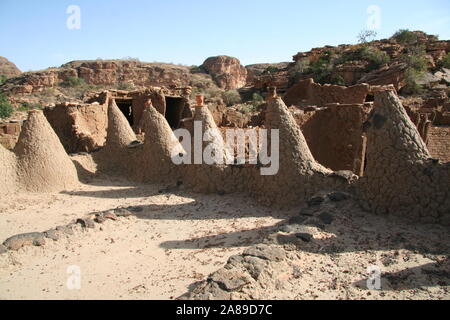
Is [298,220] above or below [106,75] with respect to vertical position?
below

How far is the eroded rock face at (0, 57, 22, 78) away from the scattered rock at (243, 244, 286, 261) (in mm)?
47700

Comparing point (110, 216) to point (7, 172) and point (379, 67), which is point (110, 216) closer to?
point (7, 172)

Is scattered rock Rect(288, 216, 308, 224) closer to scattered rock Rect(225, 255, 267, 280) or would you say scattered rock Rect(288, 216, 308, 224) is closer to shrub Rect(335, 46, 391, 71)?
scattered rock Rect(225, 255, 267, 280)

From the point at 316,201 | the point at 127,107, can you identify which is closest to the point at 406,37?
the point at 127,107

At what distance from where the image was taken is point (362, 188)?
5527mm

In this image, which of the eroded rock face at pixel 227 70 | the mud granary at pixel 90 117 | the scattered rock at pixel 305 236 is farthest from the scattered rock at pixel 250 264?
the eroded rock face at pixel 227 70

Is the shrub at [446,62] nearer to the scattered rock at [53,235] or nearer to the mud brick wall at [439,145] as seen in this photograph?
the mud brick wall at [439,145]

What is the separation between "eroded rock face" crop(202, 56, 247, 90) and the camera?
1736 inches

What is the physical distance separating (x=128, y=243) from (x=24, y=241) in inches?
59.6

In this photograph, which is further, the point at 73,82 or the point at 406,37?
the point at 406,37

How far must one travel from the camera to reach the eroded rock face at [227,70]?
4409 cm

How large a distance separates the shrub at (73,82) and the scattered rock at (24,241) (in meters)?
31.2

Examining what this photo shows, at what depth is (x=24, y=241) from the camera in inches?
202
